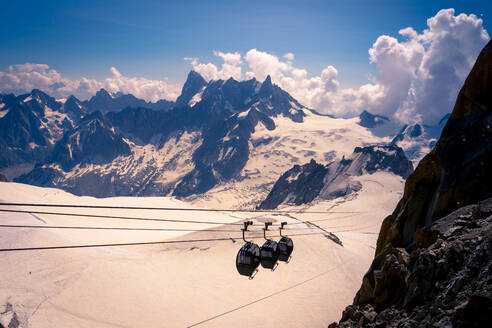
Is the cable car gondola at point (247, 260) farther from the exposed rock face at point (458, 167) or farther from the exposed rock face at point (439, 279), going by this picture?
the exposed rock face at point (458, 167)

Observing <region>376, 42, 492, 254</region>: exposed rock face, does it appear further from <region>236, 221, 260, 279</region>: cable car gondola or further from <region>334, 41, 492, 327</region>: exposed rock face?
<region>236, 221, 260, 279</region>: cable car gondola

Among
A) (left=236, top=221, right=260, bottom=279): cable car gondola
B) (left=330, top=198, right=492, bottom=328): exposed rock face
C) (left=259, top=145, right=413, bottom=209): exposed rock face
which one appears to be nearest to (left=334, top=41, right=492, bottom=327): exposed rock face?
(left=330, top=198, right=492, bottom=328): exposed rock face

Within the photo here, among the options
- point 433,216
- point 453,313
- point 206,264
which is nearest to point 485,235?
point 453,313

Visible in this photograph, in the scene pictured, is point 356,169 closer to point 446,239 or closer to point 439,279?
point 446,239

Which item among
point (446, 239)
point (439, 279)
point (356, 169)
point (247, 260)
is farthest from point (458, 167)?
point (356, 169)

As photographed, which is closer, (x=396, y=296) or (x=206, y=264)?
(x=396, y=296)

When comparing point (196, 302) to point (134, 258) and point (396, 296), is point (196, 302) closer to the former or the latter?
point (134, 258)

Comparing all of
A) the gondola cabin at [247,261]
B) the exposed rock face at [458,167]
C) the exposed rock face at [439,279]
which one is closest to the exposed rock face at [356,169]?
the gondola cabin at [247,261]

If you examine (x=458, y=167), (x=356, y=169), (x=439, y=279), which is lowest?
(x=439, y=279)
